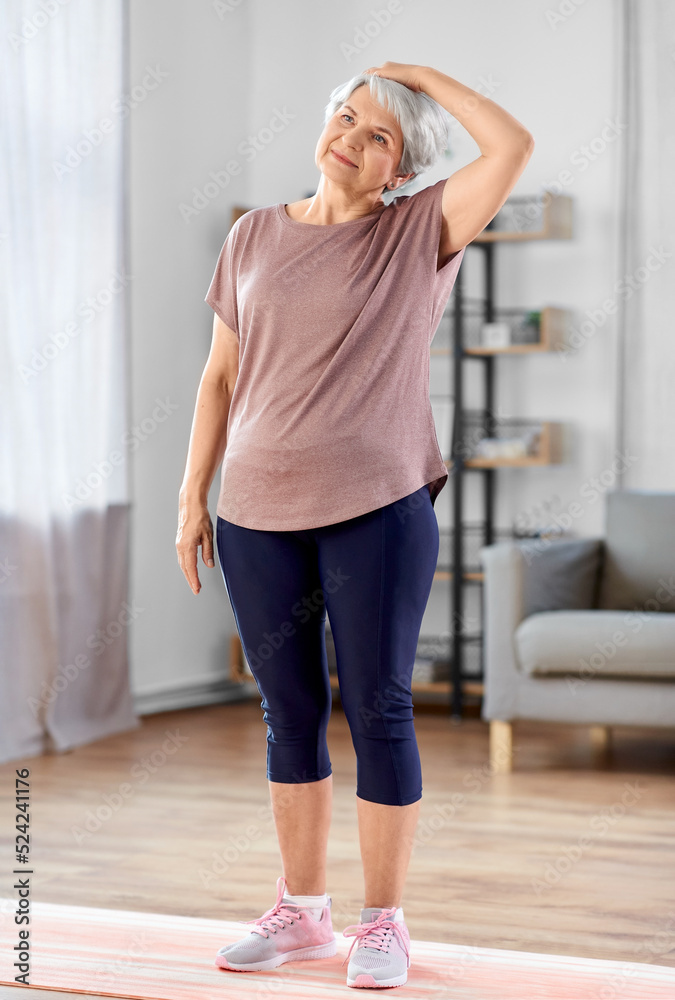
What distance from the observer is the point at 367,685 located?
1.55 m

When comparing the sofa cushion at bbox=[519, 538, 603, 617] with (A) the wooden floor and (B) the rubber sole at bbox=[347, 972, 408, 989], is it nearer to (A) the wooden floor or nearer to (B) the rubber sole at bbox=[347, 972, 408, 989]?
(A) the wooden floor

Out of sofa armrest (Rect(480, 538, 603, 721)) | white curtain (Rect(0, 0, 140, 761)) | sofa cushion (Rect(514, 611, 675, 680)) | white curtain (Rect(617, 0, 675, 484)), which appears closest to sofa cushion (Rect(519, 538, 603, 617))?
sofa armrest (Rect(480, 538, 603, 721))

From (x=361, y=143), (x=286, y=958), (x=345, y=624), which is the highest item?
(x=361, y=143)

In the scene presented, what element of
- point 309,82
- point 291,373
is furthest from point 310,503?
point 309,82

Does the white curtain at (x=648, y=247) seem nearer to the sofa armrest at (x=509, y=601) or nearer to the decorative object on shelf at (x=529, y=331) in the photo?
the decorative object on shelf at (x=529, y=331)

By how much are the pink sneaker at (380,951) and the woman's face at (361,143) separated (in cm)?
99

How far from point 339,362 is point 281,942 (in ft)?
2.69

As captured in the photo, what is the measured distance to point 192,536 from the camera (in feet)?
5.58

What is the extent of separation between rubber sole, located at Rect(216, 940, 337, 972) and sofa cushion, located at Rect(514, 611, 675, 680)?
1.65 meters

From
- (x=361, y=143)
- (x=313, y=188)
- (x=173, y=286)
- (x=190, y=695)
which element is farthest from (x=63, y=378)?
(x=361, y=143)

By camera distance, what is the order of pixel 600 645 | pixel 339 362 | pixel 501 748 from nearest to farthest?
1. pixel 339 362
2. pixel 600 645
3. pixel 501 748

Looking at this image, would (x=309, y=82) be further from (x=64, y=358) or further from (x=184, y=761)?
(x=184, y=761)

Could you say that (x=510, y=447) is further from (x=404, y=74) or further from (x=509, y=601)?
(x=404, y=74)

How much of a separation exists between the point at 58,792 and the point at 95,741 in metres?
0.67
